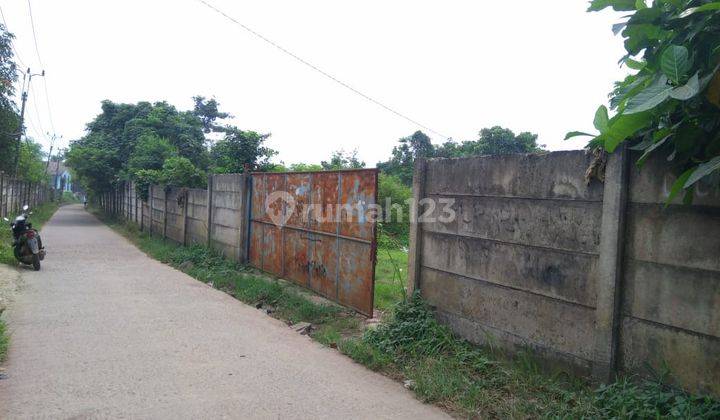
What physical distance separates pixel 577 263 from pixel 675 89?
1561mm

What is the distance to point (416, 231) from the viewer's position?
18.6 ft

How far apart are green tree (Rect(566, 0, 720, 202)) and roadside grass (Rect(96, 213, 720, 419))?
1319mm

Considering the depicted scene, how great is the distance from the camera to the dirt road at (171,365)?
3.79 m

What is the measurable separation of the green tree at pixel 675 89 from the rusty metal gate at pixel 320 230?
3.53 meters

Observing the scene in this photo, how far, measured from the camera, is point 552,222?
4215mm

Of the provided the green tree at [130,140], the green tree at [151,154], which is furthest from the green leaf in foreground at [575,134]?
the green tree at [130,140]

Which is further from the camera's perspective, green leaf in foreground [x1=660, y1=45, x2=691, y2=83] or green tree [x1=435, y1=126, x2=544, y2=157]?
green tree [x1=435, y1=126, x2=544, y2=157]

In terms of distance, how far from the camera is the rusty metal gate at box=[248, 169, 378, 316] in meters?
6.62

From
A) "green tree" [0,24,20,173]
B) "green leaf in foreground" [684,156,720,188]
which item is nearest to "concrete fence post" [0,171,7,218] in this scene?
"green tree" [0,24,20,173]

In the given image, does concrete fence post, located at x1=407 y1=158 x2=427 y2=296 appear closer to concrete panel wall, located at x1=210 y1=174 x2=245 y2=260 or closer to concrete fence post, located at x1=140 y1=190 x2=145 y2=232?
concrete panel wall, located at x1=210 y1=174 x2=245 y2=260

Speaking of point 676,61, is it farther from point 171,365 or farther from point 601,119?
point 171,365

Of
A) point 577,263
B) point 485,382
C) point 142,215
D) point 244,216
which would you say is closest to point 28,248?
point 244,216

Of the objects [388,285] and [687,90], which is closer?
[687,90]

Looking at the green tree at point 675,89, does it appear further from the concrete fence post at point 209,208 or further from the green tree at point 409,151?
the green tree at point 409,151
